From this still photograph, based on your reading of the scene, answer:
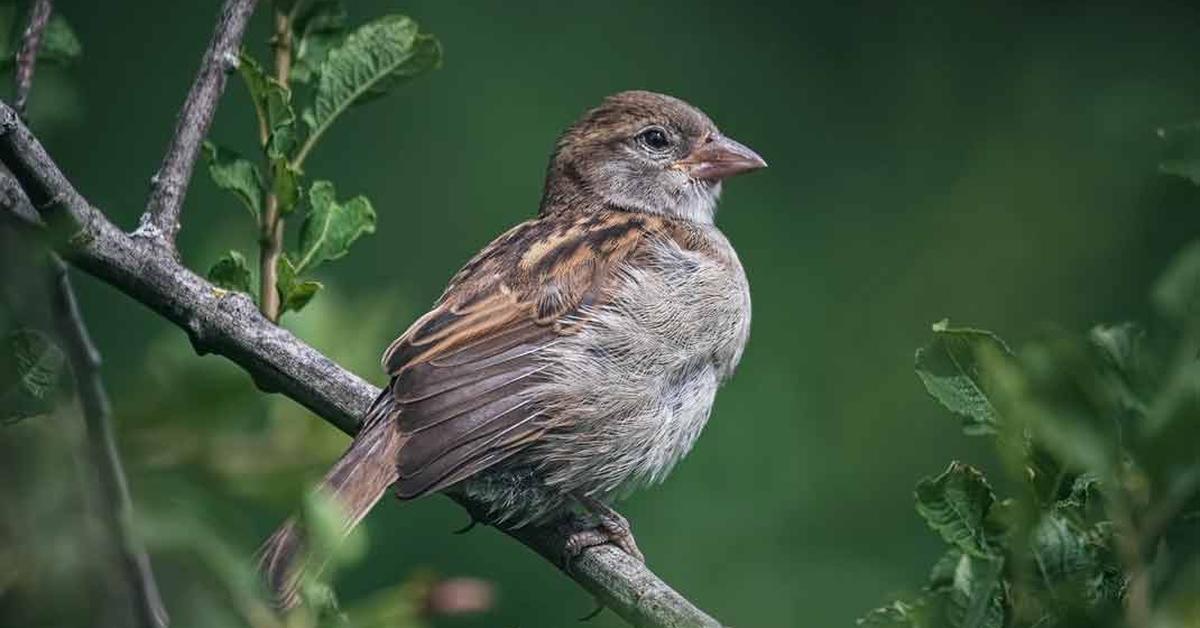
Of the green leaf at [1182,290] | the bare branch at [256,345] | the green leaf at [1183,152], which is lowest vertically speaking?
the bare branch at [256,345]

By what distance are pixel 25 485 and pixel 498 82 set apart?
6198 millimetres

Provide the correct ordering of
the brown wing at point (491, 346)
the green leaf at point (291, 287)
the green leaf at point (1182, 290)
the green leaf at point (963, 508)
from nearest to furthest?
the green leaf at point (1182, 290)
the green leaf at point (963, 508)
the green leaf at point (291, 287)
the brown wing at point (491, 346)

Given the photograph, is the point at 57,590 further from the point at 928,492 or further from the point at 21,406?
the point at 928,492

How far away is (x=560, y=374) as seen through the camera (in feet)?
13.1

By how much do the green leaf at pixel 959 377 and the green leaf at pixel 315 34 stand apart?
1557 mm

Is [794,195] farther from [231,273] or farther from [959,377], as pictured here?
[959,377]

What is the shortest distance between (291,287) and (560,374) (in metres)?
0.94

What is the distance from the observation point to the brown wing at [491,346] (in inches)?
143

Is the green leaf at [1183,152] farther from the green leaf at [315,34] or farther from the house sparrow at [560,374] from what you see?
the green leaf at [315,34]

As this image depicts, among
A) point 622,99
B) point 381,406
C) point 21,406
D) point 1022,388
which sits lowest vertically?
point 381,406

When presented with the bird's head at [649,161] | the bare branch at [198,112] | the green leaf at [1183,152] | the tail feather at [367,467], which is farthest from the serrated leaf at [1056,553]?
the bird's head at [649,161]

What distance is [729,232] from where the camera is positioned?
23.0 feet

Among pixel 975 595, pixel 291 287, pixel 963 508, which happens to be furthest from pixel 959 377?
pixel 291 287

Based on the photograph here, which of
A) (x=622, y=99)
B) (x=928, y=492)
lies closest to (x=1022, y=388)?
(x=928, y=492)
